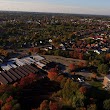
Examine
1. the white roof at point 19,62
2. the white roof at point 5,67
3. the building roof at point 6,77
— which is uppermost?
the building roof at point 6,77

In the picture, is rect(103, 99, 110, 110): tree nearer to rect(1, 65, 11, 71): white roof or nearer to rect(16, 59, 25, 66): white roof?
rect(1, 65, 11, 71): white roof

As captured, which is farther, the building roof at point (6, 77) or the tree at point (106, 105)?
the building roof at point (6, 77)

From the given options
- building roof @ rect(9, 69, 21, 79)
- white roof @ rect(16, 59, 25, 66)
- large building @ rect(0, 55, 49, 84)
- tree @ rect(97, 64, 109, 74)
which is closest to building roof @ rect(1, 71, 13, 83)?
large building @ rect(0, 55, 49, 84)

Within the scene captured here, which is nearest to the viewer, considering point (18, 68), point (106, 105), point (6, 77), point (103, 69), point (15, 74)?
point (106, 105)

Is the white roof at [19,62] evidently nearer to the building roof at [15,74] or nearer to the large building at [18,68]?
the large building at [18,68]

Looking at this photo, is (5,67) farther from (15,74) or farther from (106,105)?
(106,105)

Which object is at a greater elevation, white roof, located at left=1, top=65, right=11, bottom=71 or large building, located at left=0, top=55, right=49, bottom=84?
large building, located at left=0, top=55, right=49, bottom=84

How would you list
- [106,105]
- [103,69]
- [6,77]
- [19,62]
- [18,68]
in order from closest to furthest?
[106,105] < [6,77] < [18,68] < [103,69] < [19,62]

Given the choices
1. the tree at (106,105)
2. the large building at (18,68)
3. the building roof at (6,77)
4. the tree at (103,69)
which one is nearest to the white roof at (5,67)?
the large building at (18,68)

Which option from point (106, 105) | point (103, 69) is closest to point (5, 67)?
point (103, 69)

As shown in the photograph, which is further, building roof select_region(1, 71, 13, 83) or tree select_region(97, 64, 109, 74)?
tree select_region(97, 64, 109, 74)

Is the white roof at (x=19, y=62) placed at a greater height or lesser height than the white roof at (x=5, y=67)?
greater
